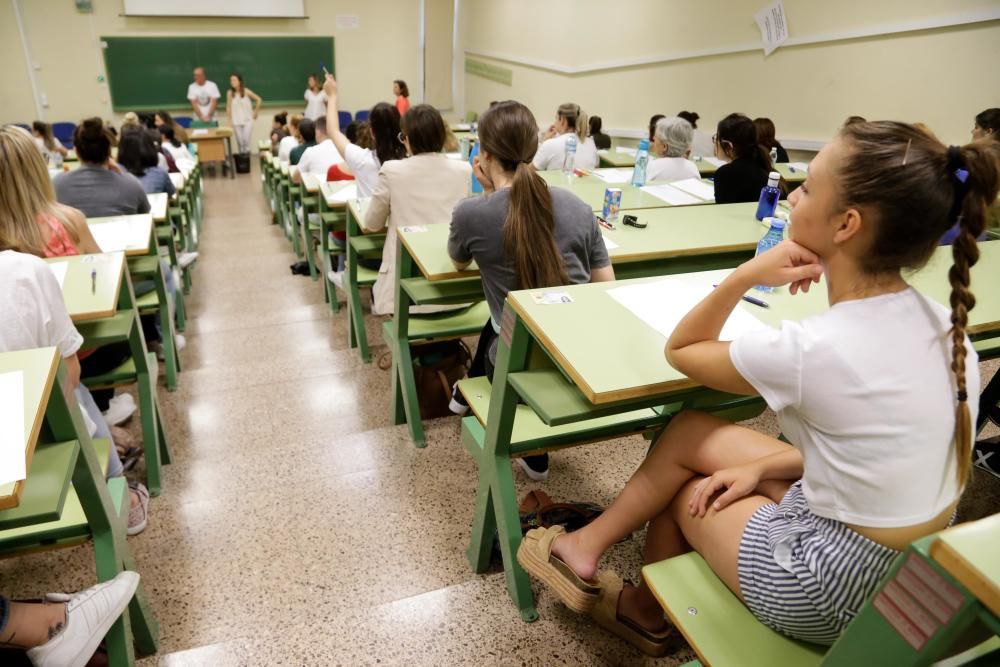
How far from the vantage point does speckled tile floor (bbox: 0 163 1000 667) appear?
5.08 feet

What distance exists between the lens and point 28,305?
1.37 meters

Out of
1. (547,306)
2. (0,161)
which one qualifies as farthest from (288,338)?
(547,306)

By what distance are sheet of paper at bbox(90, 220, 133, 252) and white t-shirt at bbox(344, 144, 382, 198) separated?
1127 mm

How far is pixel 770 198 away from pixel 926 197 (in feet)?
6.17

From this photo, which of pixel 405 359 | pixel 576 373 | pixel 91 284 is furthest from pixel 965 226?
pixel 91 284

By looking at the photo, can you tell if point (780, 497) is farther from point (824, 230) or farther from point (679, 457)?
point (824, 230)

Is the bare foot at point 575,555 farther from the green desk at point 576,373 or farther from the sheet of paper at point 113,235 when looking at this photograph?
the sheet of paper at point 113,235

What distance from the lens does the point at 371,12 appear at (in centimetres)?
995

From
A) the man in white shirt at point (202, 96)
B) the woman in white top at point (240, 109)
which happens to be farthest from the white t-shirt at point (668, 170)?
the man in white shirt at point (202, 96)

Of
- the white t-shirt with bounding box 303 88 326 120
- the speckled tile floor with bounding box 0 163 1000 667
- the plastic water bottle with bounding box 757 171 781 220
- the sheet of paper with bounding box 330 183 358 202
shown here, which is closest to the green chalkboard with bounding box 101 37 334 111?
the white t-shirt with bounding box 303 88 326 120

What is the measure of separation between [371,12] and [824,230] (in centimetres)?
1066

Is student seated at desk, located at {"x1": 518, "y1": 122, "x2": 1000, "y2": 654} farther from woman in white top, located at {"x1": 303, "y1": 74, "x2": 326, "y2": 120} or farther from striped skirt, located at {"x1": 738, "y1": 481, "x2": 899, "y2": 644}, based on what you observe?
woman in white top, located at {"x1": 303, "y1": 74, "x2": 326, "y2": 120}

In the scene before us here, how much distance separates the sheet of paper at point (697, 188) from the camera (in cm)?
325

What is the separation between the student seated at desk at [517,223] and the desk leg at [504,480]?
0.30m
